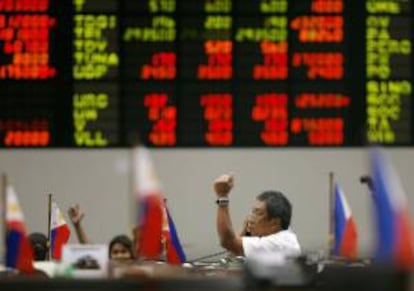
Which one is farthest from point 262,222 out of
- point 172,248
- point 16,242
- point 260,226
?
point 16,242

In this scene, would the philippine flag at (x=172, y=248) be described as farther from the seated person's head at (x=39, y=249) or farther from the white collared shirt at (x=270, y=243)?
the seated person's head at (x=39, y=249)

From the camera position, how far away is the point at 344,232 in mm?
3354

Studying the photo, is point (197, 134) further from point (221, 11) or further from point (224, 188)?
point (224, 188)

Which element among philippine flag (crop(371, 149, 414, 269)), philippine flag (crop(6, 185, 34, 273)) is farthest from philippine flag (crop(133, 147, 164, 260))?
philippine flag (crop(6, 185, 34, 273))

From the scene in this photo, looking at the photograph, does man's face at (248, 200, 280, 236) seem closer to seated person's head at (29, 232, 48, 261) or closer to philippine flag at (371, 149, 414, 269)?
seated person's head at (29, 232, 48, 261)

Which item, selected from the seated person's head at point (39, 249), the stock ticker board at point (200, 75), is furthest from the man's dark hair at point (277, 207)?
the stock ticker board at point (200, 75)

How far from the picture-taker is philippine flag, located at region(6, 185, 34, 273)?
2.64 m

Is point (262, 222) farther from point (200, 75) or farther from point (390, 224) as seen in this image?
point (390, 224)

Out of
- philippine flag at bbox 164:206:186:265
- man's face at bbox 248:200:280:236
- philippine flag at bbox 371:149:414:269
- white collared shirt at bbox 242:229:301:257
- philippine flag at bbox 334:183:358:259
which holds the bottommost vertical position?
philippine flag at bbox 164:206:186:265

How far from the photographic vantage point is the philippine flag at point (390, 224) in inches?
61.0

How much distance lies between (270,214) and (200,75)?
2.17 m

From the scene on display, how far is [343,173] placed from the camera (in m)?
6.59

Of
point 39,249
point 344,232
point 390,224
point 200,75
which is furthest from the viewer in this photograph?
point 200,75

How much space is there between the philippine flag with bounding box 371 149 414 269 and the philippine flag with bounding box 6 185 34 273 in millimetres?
1237
